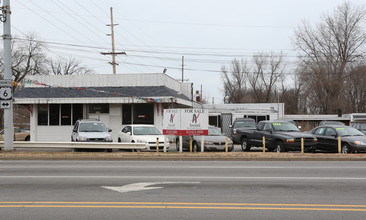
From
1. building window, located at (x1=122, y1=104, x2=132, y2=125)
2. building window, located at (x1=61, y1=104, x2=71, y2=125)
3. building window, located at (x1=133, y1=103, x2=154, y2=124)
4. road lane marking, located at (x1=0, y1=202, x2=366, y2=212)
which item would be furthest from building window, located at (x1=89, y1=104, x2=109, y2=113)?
road lane marking, located at (x1=0, y1=202, x2=366, y2=212)

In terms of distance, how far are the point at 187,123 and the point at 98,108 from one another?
10.9 m

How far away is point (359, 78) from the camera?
57156 mm

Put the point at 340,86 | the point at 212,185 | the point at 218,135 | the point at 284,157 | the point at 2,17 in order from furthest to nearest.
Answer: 1. the point at 340,86
2. the point at 218,135
3. the point at 2,17
4. the point at 284,157
5. the point at 212,185

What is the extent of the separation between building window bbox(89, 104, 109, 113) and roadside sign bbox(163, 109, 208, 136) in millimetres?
9814

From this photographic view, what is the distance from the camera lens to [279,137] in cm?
1948

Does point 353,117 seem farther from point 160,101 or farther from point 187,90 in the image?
point 160,101

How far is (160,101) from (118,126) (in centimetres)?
385

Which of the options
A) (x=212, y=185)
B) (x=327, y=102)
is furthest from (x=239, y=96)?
(x=212, y=185)

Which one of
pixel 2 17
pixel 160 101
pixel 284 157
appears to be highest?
pixel 2 17

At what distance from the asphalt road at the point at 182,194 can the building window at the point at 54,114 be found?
15.7 m

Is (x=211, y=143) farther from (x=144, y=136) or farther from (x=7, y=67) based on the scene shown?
(x=7, y=67)

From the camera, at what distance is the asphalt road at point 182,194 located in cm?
665

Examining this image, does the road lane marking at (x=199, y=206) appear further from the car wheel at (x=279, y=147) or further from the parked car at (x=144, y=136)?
the parked car at (x=144, y=136)

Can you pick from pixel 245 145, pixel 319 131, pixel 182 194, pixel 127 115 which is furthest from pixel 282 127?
pixel 182 194
